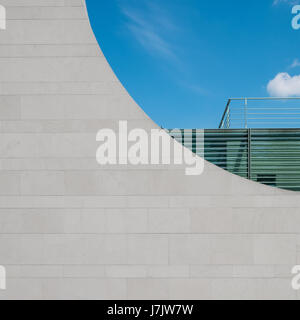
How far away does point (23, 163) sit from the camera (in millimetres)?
3537

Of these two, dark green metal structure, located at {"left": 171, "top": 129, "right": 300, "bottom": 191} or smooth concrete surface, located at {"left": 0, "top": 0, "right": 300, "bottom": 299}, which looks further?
dark green metal structure, located at {"left": 171, "top": 129, "right": 300, "bottom": 191}

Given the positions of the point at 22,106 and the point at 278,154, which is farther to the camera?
the point at 278,154

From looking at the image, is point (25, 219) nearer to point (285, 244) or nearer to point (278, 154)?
point (285, 244)

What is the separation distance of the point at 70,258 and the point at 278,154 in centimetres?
535

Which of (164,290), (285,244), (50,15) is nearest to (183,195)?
(164,290)

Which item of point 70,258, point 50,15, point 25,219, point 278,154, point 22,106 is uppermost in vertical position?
point 50,15

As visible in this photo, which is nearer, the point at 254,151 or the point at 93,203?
the point at 93,203

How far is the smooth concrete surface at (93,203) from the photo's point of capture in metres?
3.46

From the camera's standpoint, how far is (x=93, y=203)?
11.5 ft

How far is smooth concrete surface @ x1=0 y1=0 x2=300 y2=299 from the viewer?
346cm

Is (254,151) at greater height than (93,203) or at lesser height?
greater

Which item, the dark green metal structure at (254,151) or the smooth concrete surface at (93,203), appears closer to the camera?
the smooth concrete surface at (93,203)

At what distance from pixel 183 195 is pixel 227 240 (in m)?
1.09

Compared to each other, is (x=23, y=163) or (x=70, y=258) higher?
(x=23, y=163)
